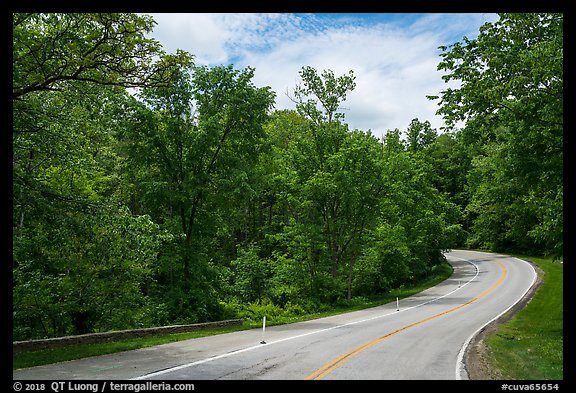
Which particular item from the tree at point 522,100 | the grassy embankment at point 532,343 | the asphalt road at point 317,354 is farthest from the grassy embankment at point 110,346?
the tree at point 522,100

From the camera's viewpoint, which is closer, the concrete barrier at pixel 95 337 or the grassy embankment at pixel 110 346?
the grassy embankment at pixel 110 346

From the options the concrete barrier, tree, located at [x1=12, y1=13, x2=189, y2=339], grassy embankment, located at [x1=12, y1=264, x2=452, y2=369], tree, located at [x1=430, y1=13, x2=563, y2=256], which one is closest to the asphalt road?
grassy embankment, located at [x1=12, y1=264, x2=452, y2=369]

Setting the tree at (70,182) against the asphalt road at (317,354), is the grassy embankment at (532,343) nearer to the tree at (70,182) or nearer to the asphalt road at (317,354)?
the asphalt road at (317,354)

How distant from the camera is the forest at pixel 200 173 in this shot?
12.2m

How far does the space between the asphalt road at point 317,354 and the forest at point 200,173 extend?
3.54 metres

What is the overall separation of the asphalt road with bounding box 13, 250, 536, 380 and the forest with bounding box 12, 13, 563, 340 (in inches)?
139

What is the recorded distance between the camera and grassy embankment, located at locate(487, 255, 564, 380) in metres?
11.0

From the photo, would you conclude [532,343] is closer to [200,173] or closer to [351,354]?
[351,354]

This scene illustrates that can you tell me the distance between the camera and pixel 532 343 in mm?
15734

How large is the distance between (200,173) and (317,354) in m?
13.2

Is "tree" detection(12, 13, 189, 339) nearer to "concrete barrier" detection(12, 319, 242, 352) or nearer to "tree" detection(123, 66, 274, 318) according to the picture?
"concrete barrier" detection(12, 319, 242, 352)
